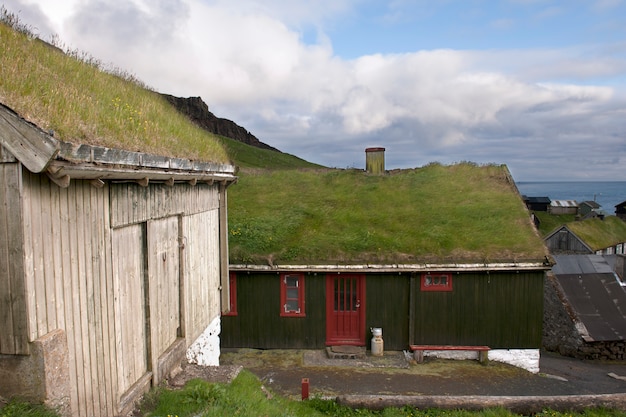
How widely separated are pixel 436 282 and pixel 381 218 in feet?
10.6

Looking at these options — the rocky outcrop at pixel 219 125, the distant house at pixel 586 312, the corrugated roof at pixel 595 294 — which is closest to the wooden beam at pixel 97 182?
the distant house at pixel 586 312

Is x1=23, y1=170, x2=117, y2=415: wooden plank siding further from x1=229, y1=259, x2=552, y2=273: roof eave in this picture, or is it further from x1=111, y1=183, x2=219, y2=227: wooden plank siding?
x1=229, y1=259, x2=552, y2=273: roof eave

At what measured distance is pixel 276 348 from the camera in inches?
534

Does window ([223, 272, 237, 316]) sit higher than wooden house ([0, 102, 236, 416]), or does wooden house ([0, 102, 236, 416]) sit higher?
wooden house ([0, 102, 236, 416])

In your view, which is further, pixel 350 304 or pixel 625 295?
pixel 625 295

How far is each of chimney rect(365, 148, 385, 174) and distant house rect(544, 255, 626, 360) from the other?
8.97m

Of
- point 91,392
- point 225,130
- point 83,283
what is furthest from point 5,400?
point 225,130

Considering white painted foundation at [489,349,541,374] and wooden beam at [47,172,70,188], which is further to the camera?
white painted foundation at [489,349,541,374]

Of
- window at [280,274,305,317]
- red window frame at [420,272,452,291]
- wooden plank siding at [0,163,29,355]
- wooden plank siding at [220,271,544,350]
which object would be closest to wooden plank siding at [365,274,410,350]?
wooden plank siding at [220,271,544,350]

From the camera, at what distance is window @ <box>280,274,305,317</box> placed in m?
13.3

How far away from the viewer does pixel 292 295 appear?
44.1 ft

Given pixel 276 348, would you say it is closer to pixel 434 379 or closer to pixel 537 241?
pixel 434 379

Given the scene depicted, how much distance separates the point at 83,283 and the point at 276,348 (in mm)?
9776

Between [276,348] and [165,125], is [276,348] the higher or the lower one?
the lower one
